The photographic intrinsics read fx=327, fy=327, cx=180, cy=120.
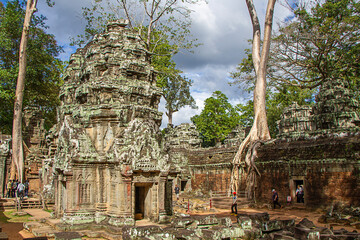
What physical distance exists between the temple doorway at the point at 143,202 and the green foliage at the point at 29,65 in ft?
49.1

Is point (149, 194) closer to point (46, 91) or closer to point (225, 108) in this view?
point (46, 91)

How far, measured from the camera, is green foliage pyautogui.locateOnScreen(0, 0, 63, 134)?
75.9 feet

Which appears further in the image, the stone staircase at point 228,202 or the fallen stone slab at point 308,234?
the stone staircase at point 228,202

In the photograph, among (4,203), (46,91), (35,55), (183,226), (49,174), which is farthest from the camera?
(46,91)

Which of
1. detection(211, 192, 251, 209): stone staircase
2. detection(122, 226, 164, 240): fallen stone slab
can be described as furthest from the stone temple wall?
detection(122, 226, 164, 240): fallen stone slab

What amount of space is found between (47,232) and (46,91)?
66.1 feet

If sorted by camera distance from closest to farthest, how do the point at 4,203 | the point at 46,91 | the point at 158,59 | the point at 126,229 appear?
the point at 126,229 < the point at 4,203 < the point at 46,91 < the point at 158,59

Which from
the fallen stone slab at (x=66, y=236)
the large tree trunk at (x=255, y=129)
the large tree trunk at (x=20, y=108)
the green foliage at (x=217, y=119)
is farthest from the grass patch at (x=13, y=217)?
the green foliage at (x=217, y=119)

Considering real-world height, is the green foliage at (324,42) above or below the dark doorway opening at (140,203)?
above

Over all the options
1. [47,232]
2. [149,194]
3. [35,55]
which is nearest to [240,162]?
[149,194]

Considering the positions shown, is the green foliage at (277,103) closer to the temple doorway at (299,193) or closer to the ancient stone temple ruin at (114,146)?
the temple doorway at (299,193)

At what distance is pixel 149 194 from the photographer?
1035 cm

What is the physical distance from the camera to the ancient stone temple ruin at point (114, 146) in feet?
32.8

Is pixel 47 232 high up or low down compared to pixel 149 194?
down
